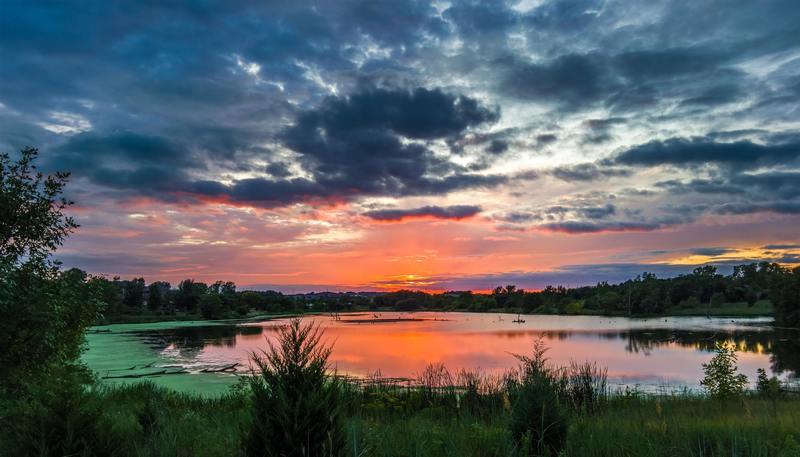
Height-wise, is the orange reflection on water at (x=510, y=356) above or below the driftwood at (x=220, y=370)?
below

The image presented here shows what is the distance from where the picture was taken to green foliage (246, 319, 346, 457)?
4.90 metres

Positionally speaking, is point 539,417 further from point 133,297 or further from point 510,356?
point 133,297

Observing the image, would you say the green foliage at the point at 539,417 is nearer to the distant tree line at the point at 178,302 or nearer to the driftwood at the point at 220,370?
the driftwood at the point at 220,370

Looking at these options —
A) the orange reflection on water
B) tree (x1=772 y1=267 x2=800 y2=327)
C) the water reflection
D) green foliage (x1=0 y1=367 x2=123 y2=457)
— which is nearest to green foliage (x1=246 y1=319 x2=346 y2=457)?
green foliage (x1=0 y1=367 x2=123 y2=457)

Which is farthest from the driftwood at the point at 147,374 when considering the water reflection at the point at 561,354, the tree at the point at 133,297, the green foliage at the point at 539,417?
the tree at the point at 133,297

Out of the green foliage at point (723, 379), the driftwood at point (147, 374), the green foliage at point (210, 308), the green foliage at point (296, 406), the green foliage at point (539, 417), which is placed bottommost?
the green foliage at point (210, 308)

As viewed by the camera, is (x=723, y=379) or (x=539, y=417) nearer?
(x=539, y=417)

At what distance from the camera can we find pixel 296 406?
16.1ft

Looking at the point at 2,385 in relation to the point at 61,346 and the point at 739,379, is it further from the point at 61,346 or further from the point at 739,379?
the point at 739,379

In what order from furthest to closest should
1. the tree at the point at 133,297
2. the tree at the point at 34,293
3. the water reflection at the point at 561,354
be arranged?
the tree at the point at 133,297 < the water reflection at the point at 561,354 < the tree at the point at 34,293

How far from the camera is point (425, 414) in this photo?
45.5ft

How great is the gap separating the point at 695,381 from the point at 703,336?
37.0 m

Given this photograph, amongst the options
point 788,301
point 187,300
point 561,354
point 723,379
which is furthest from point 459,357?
point 187,300

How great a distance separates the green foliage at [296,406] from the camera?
4.90 meters
